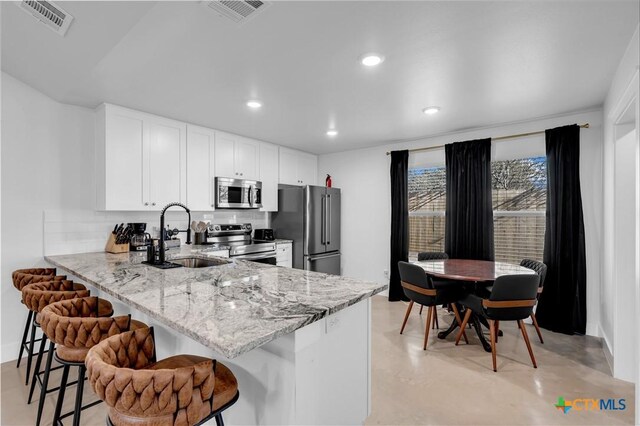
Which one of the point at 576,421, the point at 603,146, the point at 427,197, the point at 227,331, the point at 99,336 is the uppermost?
the point at 603,146

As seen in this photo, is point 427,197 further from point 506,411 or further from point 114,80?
point 114,80

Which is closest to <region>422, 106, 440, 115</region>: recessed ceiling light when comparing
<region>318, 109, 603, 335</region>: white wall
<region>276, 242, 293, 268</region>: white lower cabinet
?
<region>318, 109, 603, 335</region>: white wall

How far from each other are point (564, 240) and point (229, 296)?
3.62 metres

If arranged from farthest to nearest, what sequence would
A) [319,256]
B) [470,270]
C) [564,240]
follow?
[319,256] < [564,240] < [470,270]

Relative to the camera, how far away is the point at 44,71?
247cm

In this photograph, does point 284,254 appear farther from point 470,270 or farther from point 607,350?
point 607,350

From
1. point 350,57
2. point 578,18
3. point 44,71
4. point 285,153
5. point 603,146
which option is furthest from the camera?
point 285,153

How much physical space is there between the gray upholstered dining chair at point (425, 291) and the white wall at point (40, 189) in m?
3.19

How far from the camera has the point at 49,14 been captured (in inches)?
69.4


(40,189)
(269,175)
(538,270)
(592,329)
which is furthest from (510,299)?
(40,189)

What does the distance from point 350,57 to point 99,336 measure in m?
2.24

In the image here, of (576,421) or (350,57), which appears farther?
(350,57)

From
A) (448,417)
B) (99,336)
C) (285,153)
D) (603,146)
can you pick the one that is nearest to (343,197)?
(285,153)

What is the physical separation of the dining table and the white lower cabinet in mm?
2081
